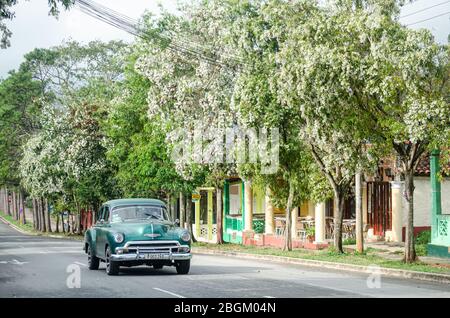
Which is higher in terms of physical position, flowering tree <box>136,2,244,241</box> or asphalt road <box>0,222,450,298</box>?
flowering tree <box>136,2,244,241</box>

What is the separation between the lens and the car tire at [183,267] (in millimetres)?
19938

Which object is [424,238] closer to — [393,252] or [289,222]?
[393,252]

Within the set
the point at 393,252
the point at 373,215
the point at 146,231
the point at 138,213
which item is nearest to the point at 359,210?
the point at 393,252

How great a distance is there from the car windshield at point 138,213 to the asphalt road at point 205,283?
144 cm

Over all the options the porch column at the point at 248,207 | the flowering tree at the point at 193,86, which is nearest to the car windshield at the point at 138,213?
the flowering tree at the point at 193,86

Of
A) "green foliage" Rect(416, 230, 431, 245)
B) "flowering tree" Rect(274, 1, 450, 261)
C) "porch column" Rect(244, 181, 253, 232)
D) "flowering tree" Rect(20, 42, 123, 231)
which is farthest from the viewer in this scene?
"flowering tree" Rect(20, 42, 123, 231)

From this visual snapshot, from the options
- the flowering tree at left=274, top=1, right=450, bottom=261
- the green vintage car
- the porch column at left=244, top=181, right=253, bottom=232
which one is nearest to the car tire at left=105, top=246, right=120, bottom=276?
the green vintage car

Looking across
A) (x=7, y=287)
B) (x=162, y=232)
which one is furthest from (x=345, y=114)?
(x=7, y=287)

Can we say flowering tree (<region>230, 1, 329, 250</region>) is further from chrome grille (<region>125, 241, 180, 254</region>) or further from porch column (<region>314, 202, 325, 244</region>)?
chrome grille (<region>125, 241, 180, 254</region>)

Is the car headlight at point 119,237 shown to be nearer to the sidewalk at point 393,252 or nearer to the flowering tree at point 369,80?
the flowering tree at point 369,80

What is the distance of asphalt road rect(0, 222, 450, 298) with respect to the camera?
→ 15.5m

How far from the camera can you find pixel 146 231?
19234 millimetres
